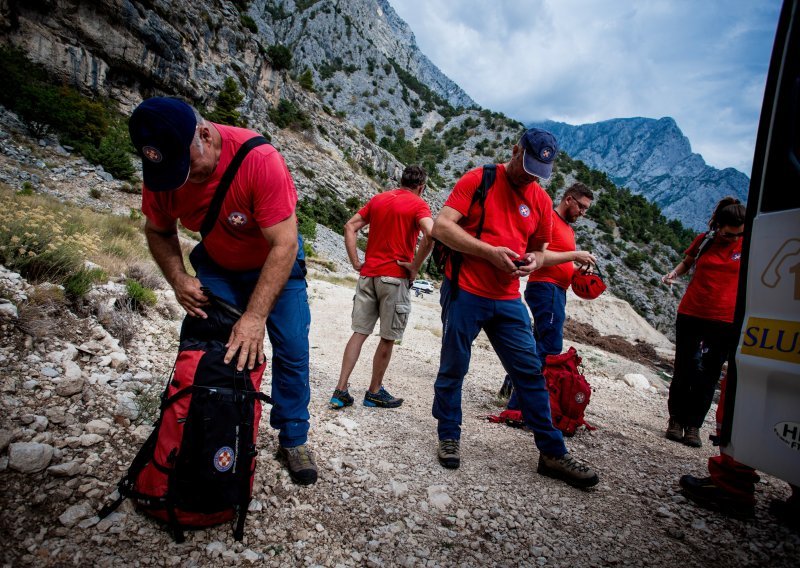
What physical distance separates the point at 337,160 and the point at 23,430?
43137mm

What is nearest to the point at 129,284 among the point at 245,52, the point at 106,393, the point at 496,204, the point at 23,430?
the point at 106,393

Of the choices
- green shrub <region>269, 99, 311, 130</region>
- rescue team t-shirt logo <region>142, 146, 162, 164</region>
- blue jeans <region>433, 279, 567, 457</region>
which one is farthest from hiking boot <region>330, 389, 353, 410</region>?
green shrub <region>269, 99, 311, 130</region>

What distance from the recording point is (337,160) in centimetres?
4219

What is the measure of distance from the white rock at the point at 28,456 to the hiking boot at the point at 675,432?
469cm

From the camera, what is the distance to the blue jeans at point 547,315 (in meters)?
3.49

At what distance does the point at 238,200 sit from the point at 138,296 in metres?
2.83

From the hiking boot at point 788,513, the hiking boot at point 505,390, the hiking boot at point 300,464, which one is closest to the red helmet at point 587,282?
the hiking boot at point 505,390

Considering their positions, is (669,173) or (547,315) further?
(669,173)

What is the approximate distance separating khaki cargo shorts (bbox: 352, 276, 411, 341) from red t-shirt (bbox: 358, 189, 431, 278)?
0.07 metres

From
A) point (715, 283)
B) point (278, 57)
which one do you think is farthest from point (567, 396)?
point (278, 57)

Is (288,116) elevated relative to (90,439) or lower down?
elevated

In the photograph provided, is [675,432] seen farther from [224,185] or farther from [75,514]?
[75,514]

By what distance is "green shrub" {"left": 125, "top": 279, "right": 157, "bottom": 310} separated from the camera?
384 centimetres

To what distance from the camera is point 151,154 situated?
160 centimetres
